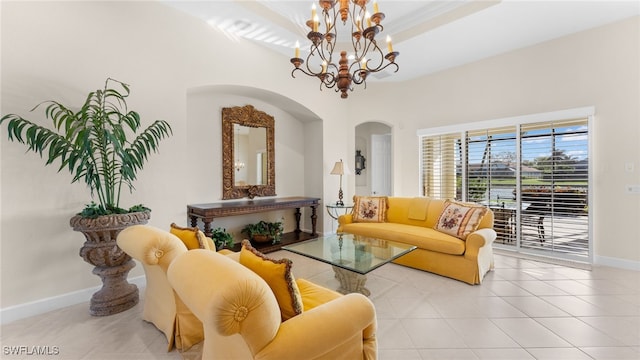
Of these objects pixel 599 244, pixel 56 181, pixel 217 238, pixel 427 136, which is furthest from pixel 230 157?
pixel 599 244

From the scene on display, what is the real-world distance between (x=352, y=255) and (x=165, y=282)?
1665 mm

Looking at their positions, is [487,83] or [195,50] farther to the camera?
[487,83]

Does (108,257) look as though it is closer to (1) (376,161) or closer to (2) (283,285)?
(2) (283,285)

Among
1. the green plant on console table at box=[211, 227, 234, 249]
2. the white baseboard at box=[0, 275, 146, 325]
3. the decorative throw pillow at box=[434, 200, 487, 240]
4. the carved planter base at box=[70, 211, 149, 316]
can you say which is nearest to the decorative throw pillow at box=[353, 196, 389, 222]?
the decorative throw pillow at box=[434, 200, 487, 240]

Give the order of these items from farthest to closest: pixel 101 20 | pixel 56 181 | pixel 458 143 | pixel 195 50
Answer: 1. pixel 458 143
2. pixel 195 50
3. pixel 101 20
4. pixel 56 181

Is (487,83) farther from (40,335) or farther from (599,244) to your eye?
(40,335)

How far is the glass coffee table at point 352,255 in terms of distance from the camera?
2480 mm

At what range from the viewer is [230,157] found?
14.4 feet

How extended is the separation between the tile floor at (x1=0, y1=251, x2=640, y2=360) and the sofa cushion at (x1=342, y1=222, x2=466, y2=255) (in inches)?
15.7

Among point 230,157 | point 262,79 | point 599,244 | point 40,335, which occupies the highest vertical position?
point 262,79

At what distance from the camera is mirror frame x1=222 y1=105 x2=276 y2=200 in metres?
4.32

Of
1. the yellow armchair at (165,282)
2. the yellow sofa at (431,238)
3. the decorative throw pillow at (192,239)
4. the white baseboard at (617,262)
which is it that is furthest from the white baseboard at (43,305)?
the white baseboard at (617,262)

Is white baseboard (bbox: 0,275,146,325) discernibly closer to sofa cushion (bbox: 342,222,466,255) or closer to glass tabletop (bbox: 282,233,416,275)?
glass tabletop (bbox: 282,233,416,275)

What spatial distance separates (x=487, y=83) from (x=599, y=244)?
9.26 ft
